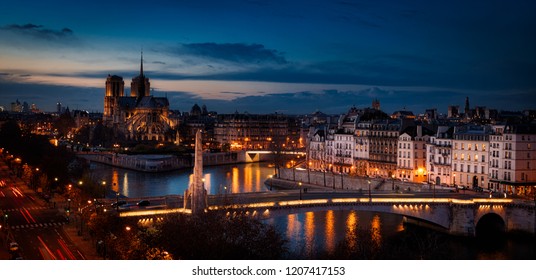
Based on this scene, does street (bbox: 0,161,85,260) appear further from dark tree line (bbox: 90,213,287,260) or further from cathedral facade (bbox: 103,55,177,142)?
cathedral facade (bbox: 103,55,177,142)

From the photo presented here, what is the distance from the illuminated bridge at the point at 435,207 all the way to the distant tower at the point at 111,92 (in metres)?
48.7

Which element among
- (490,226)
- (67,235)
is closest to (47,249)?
(67,235)

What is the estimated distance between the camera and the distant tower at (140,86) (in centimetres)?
6090

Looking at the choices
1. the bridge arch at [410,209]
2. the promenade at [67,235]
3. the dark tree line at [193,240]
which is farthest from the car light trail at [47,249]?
the bridge arch at [410,209]

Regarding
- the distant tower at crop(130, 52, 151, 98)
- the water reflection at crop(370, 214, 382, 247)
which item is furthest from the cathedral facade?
the water reflection at crop(370, 214, 382, 247)

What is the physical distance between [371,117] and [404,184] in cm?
774

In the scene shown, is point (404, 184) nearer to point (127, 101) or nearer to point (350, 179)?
point (350, 179)

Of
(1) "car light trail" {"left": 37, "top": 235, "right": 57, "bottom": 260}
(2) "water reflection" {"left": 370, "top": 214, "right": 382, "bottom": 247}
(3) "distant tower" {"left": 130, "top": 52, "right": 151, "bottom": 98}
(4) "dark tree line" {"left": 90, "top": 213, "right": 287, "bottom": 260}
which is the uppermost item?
(3) "distant tower" {"left": 130, "top": 52, "right": 151, "bottom": 98}

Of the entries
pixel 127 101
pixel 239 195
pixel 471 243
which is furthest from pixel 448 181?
pixel 127 101

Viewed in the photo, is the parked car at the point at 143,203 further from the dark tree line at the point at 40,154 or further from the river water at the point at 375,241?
the dark tree line at the point at 40,154

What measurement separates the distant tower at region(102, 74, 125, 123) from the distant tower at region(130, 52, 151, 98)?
1.24 metres

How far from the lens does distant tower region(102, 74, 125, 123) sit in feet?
203

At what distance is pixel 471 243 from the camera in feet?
46.1

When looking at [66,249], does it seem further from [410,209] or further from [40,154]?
[40,154]
